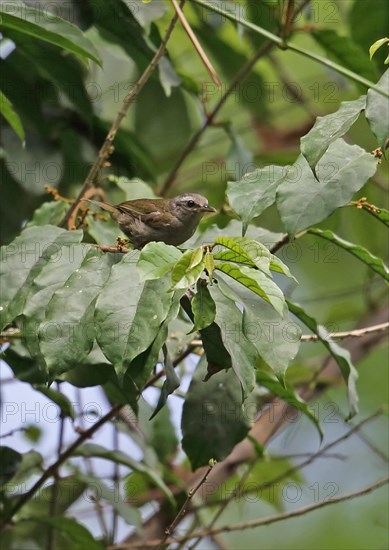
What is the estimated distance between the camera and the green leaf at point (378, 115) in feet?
7.47

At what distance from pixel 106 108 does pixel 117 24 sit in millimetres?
2176

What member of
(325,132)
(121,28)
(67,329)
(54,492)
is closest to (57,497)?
(54,492)

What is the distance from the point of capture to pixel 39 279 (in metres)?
2.66

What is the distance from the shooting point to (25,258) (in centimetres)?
289

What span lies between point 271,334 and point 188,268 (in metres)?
0.37

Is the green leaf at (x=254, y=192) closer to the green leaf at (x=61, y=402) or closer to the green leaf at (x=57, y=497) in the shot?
the green leaf at (x=61, y=402)

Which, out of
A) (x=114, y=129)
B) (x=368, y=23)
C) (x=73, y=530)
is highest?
(x=368, y=23)

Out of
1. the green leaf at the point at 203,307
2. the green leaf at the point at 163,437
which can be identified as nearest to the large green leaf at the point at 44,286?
the green leaf at the point at 203,307

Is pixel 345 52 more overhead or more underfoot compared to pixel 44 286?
more overhead

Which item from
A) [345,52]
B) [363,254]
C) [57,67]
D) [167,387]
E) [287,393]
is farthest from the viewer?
[345,52]

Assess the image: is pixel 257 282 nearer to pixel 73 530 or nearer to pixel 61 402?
pixel 61 402

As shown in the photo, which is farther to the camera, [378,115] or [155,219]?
[155,219]

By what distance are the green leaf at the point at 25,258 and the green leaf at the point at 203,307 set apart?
2.05ft

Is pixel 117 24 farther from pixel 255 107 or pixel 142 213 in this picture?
pixel 255 107
